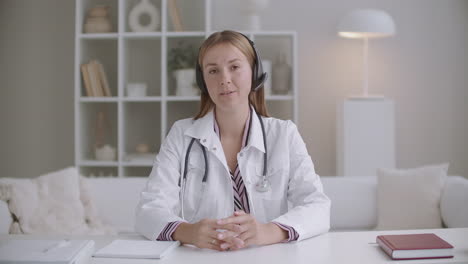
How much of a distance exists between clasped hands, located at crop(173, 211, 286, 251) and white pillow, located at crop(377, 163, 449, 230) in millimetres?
1173

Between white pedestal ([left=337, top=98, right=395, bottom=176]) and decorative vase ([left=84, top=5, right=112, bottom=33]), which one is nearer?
white pedestal ([left=337, top=98, right=395, bottom=176])

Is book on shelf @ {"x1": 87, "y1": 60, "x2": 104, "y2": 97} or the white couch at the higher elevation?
book on shelf @ {"x1": 87, "y1": 60, "x2": 104, "y2": 97}

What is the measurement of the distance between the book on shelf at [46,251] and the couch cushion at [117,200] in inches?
43.5

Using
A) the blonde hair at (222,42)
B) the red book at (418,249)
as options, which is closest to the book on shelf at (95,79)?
the blonde hair at (222,42)

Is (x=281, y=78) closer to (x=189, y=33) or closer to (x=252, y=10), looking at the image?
(x=252, y=10)

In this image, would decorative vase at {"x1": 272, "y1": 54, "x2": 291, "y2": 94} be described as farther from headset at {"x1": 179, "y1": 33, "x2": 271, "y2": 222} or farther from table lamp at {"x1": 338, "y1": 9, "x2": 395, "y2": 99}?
headset at {"x1": 179, "y1": 33, "x2": 271, "y2": 222}

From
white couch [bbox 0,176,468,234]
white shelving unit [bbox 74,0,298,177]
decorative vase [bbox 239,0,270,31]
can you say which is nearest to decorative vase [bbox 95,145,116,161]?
white shelving unit [bbox 74,0,298,177]

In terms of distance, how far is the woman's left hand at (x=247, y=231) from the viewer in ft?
3.15

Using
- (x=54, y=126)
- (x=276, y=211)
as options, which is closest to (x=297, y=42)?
(x=54, y=126)

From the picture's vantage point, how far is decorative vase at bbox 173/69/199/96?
2943 millimetres

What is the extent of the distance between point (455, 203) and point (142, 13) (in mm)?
1905

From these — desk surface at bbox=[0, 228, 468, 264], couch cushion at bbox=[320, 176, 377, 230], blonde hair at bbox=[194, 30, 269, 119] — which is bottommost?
couch cushion at bbox=[320, 176, 377, 230]

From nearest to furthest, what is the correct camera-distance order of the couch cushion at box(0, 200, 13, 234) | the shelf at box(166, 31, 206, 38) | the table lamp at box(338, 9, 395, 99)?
the couch cushion at box(0, 200, 13, 234) → the table lamp at box(338, 9, 395, 99) → the shelf at box(166, 31, 206, 38)

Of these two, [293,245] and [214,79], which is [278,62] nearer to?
[214,79]
